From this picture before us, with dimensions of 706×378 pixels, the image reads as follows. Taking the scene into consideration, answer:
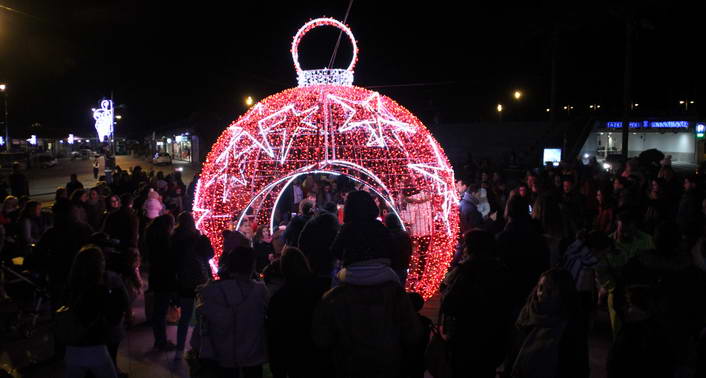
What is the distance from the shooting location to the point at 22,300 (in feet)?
22.2

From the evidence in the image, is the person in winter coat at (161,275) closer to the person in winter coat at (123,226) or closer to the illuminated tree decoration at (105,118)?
the person in winter coat at (123,226)

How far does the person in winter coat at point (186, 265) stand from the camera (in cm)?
552

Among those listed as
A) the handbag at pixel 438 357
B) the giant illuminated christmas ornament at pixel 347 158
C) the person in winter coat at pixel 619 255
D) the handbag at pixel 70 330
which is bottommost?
the handbag at pixel 438 357

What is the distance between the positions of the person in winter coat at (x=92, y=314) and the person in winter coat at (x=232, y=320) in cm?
68

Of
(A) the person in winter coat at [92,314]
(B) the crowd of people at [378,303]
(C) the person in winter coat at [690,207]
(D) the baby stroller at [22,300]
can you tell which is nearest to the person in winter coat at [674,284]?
(B) the crowd of people at [378,303]

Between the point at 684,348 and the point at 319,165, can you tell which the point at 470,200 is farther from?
the point at 684,348

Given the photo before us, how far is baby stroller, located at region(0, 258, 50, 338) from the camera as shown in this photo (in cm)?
640

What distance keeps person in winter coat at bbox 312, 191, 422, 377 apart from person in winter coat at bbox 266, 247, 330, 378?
1.43ft

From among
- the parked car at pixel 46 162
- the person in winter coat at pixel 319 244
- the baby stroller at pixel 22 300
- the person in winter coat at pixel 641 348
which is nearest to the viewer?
the person in winter coat at pixel 641 348

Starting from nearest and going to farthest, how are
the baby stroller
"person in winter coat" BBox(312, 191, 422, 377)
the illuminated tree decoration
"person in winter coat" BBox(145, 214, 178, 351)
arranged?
"person in winter coat" BBox(312, 191, 422, 377)
"person in winter coat" BBox(145, 214, 178, 351)
the baby stroller
the illuminated tree decoration

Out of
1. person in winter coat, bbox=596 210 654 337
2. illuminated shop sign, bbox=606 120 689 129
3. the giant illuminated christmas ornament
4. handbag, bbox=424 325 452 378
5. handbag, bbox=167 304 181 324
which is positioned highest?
illuminated shop sign, bbox=606 120 689 129

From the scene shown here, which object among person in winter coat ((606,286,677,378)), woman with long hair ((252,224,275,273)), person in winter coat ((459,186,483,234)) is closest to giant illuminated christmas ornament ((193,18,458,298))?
woman with long hair ((252,224,275,273))

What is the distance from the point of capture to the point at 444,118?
37.1 m

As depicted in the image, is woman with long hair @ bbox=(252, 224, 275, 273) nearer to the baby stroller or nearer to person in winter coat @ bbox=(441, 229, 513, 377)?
the baby stroller
